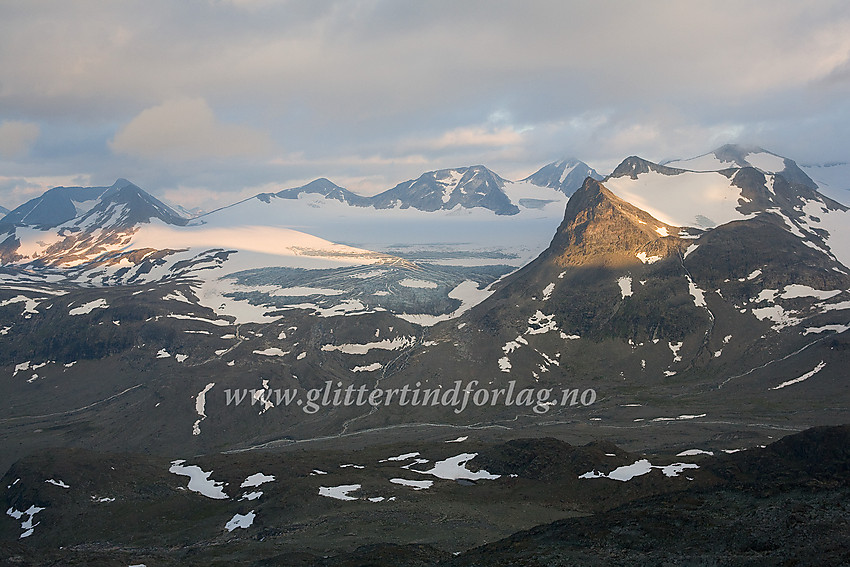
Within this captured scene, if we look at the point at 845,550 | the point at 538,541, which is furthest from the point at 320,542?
the point at 845,550

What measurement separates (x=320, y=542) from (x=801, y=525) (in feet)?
194

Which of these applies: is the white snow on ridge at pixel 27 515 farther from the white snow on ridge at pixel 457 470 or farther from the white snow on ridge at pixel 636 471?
the white snow on ridge at pixel 636 471

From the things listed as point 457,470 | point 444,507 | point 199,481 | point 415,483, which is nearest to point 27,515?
point 199,481

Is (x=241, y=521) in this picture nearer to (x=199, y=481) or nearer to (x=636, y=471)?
(x=199, y=481)

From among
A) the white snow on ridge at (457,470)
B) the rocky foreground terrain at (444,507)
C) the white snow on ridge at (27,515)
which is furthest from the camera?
the white snow on ridge at (457,470)

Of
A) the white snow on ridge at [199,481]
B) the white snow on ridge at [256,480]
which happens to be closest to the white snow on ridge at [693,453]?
the white snow on ridge at [256,480]

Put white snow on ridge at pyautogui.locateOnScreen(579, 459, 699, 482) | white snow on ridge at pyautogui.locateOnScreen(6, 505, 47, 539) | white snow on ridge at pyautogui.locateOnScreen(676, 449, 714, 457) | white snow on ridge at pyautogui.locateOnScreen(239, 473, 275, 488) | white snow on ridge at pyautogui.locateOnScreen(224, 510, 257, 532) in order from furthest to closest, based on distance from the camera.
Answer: white snow on ridge at pyautogui.locateOnScreen(676, 449, 714, 457)
white snow on ridge at pyautogui.locateOnScreen(239, 473, 275, 488)
white snow on ridge at pyautogui.locateOnScreen(6, 505, 47, 539)
white snow on ridge at pyautogui.locateOnScreen(579, 459, 699, 482)
white snow on ridge at pyautogui.locateOnScreen(224, 510, 257, 532)

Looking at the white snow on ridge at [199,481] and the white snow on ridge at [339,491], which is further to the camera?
the white snow on ridge at [199,481]

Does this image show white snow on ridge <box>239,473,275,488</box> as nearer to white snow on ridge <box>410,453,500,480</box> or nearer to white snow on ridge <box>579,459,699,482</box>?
white snow on ridge <box>410,453,500,480</box>

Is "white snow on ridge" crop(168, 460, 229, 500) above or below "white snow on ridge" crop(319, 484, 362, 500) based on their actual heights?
below

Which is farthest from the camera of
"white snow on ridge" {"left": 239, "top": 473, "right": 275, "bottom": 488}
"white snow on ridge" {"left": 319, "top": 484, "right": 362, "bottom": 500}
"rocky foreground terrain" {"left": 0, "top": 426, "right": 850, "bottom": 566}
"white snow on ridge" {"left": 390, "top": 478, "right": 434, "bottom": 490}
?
"white snow on ridge" {"left": 239, "top": 473, "right": 275, "bottom": 488}

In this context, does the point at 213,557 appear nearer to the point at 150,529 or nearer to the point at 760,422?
the point at 150,529

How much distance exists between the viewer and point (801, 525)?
189 ft

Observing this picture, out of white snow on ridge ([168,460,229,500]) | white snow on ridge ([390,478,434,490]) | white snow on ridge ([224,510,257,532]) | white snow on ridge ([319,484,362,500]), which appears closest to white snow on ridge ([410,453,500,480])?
white snow on ridge ([390,478,434,490])
